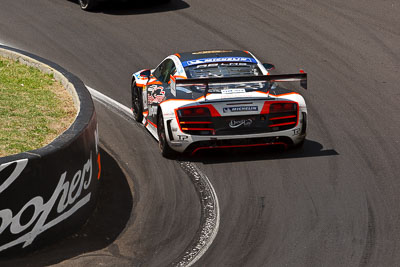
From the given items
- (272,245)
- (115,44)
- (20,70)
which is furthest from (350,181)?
(115,44)

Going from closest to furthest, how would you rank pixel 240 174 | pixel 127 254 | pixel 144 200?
pixel 127 254
pixel 144 200
pixel 240 174

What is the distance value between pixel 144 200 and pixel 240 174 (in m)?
1.52

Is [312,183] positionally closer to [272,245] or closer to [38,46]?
[272,245]

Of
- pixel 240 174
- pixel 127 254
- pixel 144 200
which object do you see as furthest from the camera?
pixel 240 174

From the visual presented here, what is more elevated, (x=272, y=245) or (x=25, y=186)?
(x=25, y=186)

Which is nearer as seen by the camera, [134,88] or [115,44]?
[134,88]

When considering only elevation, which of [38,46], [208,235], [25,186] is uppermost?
[25,186]

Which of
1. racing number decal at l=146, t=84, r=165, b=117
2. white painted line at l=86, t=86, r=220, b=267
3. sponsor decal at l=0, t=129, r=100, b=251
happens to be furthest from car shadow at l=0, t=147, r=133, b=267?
racing number decal at l=146, t=84, r=165, b=117

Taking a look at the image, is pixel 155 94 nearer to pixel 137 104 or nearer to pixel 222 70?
pixel 137 104

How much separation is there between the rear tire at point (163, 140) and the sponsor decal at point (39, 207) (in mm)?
2381

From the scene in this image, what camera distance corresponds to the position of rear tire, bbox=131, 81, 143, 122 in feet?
43.3

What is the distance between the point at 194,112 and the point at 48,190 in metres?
3.36

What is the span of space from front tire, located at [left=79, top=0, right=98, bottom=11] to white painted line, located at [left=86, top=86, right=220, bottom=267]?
31.4ft

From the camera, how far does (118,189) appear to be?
10.7m
